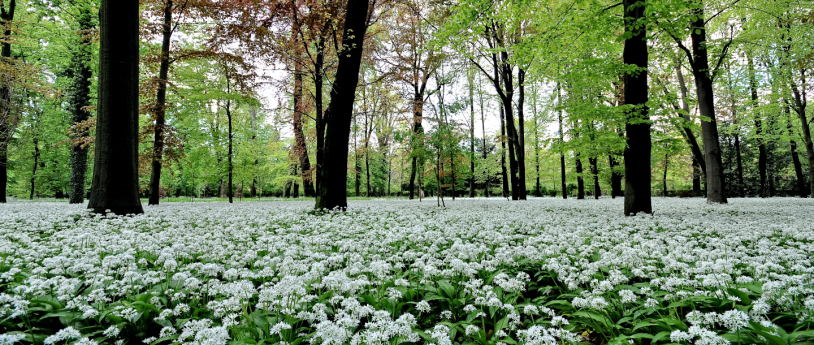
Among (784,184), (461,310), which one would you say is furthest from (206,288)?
(784,184)

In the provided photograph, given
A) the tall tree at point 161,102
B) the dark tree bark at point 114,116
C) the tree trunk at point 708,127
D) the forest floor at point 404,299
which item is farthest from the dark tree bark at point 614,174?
the tall tree at point 161,102

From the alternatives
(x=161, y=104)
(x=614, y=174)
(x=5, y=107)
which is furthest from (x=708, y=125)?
(x=5, y=107)

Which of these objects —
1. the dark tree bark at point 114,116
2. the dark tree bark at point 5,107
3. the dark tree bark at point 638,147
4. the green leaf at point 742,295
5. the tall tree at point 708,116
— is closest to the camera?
→ the green leaf at point 742,295

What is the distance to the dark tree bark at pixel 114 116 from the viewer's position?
6.98 metres

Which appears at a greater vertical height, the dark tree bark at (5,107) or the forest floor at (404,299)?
the dark tree bark at (5,107)

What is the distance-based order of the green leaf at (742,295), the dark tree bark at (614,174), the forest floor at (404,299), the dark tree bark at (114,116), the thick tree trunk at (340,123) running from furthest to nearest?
1. the dark tree bark at (614,174)
2. the thick tree trunk at (340,123)
3. the dark tree bark at (114,116)
4. the green leaf at (742,295)
5. the forest floor at (404,299)

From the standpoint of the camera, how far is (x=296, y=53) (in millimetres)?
13727

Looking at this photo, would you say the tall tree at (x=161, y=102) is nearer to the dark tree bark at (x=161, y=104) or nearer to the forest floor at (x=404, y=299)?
the dark tree bark at (x=161, y=104)

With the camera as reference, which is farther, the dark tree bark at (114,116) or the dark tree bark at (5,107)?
the dark tree bark at (5,107)

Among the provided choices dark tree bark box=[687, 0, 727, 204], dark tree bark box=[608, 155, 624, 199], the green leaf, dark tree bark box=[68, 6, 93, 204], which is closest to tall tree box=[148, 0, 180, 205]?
dark tree bark box=[68, 6, 93, 204]

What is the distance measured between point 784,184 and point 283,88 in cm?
4464

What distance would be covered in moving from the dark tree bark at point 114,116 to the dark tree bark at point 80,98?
417 inches

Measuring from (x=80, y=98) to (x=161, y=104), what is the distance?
5999 millimetres

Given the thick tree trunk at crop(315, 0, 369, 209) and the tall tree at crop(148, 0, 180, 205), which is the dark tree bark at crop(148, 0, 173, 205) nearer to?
the tall tree at crop(148, 0, 180, 205)
